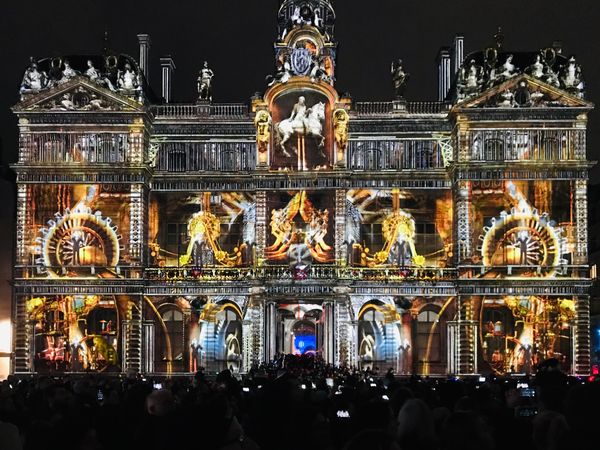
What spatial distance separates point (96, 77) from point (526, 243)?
2900 centimetres

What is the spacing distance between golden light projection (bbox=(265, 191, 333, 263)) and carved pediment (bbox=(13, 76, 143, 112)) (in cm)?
1131

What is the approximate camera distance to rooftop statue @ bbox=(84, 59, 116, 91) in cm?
7194

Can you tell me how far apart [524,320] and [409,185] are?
1108cm

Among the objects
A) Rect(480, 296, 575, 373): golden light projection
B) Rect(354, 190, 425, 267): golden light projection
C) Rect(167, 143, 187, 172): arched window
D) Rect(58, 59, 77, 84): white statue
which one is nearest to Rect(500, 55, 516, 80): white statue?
Rect(354, 190, 425, 267): golden light projection

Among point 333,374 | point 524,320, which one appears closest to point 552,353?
point 524,320

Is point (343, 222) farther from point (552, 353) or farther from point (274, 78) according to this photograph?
point (552, 353)

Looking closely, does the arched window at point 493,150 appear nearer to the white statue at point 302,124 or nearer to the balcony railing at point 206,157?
the white statue at point 302,124

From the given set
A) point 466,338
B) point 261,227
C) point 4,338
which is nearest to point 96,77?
point 261,227

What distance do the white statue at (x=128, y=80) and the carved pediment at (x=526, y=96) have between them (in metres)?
21.1

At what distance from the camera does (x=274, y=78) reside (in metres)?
72.3

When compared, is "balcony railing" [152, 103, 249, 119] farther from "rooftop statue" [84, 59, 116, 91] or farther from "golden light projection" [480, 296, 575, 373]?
"golden light projection" [480, 296, 575, 373]

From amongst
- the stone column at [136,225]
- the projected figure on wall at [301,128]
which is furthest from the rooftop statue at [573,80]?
the stone column at [136,225]

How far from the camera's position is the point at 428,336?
72.1 m

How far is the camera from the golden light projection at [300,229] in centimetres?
7156
